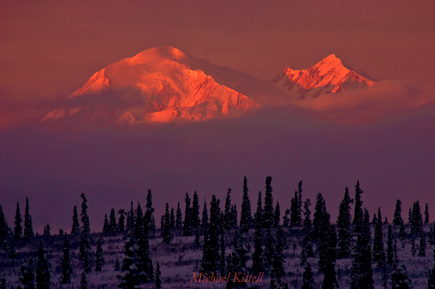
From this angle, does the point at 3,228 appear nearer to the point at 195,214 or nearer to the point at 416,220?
the point at 195,214

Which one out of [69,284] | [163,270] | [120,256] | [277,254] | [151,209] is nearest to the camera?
[277,254]

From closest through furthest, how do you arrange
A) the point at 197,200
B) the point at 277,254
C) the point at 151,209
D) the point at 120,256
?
1. the point at 277,254
2. the point at 120,256
3. the point at 151,209
4. the point at 197,200

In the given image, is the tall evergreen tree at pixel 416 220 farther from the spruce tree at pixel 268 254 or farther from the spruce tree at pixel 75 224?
the spruce tree at pixel 75 224

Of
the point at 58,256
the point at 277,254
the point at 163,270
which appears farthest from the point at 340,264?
the point at 58,256

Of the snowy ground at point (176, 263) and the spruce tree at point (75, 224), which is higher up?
the spruce tree at point (75, 224)

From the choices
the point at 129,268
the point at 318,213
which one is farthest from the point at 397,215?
the point at 129,268

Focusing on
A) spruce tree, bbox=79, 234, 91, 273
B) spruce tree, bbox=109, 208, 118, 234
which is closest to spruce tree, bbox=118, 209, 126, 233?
spruce tree, bbox=109, 208, 118, 234

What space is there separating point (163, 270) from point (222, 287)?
2059cm

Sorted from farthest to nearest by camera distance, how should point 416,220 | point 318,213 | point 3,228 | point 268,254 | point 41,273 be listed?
point 3,228 < point 416,220 < point 318,213 < point 268,254 < point 41,273

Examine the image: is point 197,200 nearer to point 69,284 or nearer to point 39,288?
point 69,284

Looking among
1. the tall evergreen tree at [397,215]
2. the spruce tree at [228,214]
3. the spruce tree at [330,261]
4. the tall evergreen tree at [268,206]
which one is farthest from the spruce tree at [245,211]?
the spruce tree at [330,261]

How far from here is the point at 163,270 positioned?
11700cm

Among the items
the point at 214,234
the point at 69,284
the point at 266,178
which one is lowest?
the point at 69,284

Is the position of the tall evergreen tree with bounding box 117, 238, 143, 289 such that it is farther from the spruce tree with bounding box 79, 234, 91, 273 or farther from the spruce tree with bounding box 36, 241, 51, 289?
the spruce tree with bounding box 79, 234, 91, 273
